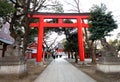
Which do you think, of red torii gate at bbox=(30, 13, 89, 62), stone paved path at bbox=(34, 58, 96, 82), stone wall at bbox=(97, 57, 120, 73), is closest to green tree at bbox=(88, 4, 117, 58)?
stone wall at bbox=(97, 57, 120, 73)

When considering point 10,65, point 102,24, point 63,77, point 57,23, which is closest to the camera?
point 10,65

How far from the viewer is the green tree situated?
15020 millimetres

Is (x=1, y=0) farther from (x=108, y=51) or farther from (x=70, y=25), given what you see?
(x=70, y=25)

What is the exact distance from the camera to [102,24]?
15.0 m

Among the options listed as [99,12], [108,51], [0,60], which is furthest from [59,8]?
[0,60]

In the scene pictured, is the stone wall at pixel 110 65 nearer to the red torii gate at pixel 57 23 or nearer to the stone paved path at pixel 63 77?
the stone paved path at pixel 63 77

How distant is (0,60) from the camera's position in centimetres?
1209

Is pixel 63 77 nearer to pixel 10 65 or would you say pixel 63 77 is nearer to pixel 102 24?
pixel 10 65

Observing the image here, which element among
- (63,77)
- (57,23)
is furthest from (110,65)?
(57,23)

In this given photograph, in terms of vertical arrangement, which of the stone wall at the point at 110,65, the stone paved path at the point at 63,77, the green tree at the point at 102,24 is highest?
the green tree at the point at 102,24

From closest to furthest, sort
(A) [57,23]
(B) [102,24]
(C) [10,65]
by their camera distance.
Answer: (C) [10,65] → (B) [102,24] → (A) [57,23]

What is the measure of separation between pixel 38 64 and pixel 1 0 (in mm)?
12553

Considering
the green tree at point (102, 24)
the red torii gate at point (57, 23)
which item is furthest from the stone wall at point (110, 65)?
the red torii gate at point (57, 23)

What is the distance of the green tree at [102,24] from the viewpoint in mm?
15020
